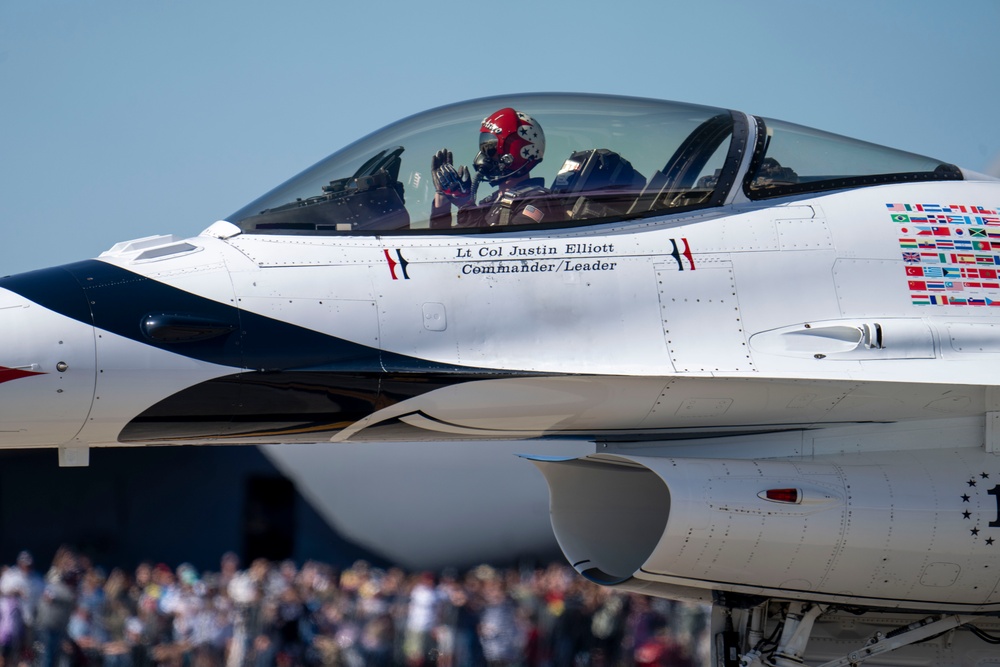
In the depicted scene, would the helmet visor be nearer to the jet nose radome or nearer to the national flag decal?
the national flag decal

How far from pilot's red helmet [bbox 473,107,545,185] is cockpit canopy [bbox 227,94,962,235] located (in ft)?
0.13

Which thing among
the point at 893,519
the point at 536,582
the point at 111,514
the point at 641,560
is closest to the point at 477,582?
the point at 536,582

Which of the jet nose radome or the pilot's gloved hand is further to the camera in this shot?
the pilot's gloved hand

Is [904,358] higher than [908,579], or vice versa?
[904,358]

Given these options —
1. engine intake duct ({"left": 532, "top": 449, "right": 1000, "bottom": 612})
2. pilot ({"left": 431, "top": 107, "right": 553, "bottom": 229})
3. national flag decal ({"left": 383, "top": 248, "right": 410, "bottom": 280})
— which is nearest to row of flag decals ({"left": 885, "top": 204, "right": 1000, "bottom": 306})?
engine intake duct ({"left": 532, "top": 449, "right": 1000, "bottom": 612})

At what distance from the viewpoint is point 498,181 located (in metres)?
5.77

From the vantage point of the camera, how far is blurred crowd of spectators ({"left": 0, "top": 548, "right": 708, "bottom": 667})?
10383 millimetres

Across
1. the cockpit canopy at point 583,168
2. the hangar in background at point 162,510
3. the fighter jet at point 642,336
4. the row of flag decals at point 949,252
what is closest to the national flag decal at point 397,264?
the fighter jet at point 642,336

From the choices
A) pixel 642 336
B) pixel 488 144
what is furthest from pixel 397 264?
pixel 642 336

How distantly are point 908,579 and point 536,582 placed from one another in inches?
247

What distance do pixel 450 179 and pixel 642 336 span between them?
3.98 feet

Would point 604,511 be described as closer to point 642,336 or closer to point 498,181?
point 642,336

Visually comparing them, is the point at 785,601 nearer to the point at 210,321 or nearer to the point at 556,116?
the point at 556,116

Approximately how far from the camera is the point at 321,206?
5.68 metres
